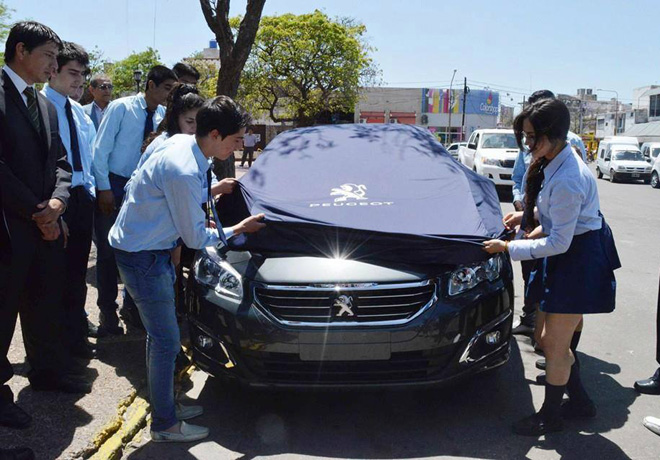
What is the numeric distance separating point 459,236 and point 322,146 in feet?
5.70

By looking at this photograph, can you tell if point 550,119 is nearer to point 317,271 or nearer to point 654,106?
point 317,271

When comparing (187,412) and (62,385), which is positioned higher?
(62,385)

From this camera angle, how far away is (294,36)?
34906mm

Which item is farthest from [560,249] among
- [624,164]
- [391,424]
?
[624,164]

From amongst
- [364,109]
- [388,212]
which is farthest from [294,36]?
[388,212]

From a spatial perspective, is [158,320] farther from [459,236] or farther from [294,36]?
[294,36]

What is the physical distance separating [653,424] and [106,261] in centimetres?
390

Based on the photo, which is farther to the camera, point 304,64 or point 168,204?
point 304,64

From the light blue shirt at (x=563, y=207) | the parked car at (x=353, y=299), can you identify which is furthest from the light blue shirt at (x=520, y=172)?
the light blue shirt at (x=563, y=207)

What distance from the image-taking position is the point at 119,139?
15.8 feet

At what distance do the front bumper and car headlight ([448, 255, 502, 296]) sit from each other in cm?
4

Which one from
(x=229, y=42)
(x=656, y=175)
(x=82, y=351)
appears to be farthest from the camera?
(x=656, y=175)

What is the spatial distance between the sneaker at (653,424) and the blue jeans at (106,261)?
3.75m

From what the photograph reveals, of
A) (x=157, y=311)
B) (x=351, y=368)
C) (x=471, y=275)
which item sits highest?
(x=471, y=275)
